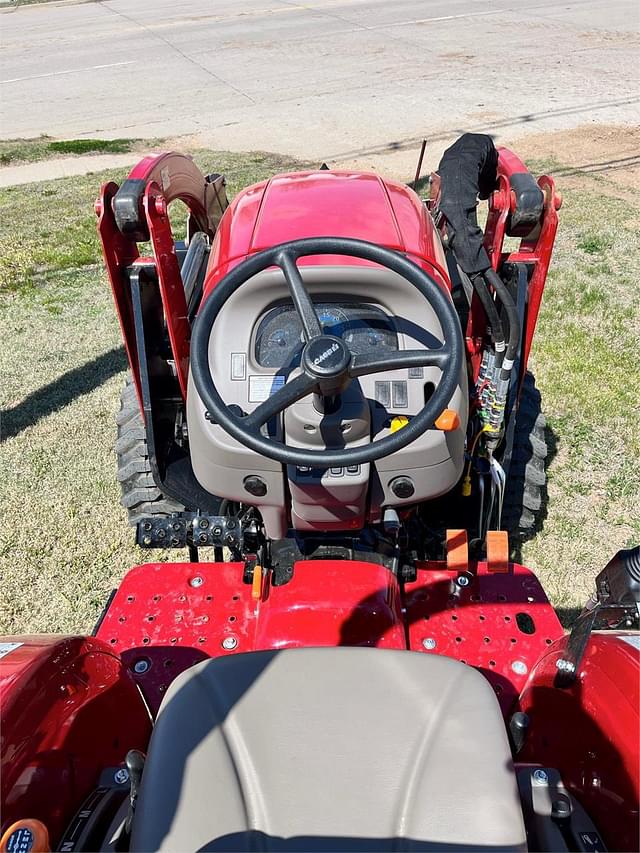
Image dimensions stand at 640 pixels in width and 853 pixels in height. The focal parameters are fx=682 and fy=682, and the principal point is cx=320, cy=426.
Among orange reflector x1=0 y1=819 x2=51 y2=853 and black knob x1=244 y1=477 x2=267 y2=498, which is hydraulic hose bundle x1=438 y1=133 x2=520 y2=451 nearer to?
black knob x1=244 y1=477 x2=267 y2=498

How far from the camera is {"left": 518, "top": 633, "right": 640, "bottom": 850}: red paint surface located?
1.19m

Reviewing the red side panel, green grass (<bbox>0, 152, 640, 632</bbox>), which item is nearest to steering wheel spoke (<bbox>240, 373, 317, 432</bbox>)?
the red side panel

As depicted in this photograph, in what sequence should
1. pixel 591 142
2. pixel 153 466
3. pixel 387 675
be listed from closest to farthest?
1. pixel 387 675
2. pixel 153 466
3. pixel 591 142

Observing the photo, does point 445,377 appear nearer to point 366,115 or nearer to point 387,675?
point 387,675

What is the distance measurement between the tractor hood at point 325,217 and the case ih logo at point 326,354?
2.01 feet

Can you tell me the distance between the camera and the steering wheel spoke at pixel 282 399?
155cm

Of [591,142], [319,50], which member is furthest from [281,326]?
[319,50]

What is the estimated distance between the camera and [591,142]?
26.5ft

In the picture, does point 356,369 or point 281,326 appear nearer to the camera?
point 356,369

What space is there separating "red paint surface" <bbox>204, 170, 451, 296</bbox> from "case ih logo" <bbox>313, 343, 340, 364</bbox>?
0.59m

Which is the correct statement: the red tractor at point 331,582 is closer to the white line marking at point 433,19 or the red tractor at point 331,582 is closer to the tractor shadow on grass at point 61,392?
the tractor shadow on grass at point 61,392

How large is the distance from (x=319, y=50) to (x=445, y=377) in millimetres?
14082

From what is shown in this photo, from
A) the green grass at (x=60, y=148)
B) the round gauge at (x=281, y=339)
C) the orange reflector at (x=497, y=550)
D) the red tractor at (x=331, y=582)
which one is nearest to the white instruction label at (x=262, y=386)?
the red tractor at (x=331, y=582)

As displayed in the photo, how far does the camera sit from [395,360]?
5.31ft
